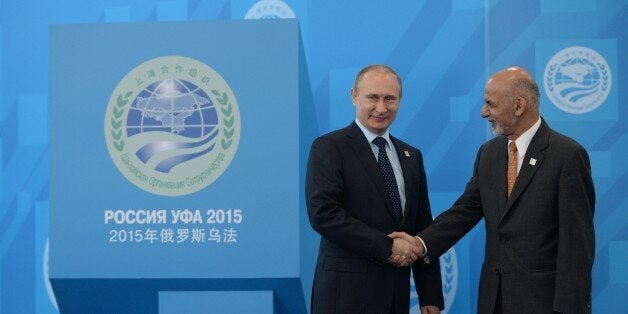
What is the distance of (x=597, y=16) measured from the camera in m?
3.79

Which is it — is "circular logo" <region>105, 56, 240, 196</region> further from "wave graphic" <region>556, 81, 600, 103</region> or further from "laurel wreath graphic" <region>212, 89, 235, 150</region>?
"wave graphic" <region>556, 81, 600, 103</region>

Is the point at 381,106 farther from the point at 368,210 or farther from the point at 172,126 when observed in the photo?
the point at 172,126

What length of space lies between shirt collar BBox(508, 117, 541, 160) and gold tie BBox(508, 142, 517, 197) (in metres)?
0.02

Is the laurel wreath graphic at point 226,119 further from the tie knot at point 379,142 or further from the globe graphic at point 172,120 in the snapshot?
the tie knot at point 379,142

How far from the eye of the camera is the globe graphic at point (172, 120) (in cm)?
281

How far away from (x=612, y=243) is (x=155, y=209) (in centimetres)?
232

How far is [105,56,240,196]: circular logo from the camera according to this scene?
2.81 meters

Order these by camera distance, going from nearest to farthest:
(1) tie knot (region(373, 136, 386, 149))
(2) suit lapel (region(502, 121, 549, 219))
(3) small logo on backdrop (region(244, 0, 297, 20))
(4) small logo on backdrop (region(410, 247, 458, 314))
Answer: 1. (2) suit lapel (region(502, 121, 549, 219))
2. (1) tie knot (region(373, 136, 386, 149))
3. (4) small logo on backdrop (region(410, 247, 458, 314))
4. (3) small logo on backdrop (region(244, 0, 297, 20))

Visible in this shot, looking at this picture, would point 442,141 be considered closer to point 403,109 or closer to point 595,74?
point 403,109

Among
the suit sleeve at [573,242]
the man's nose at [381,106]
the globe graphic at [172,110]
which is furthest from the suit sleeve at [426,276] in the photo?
the globe graphic at [172,110]

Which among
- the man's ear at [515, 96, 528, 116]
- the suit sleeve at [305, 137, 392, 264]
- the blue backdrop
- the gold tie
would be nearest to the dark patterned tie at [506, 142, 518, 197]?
the gold tie

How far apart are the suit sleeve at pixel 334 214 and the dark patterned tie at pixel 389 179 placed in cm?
16

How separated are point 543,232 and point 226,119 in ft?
3.96

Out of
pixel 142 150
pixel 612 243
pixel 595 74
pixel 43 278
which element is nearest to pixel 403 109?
pixel 595 74
